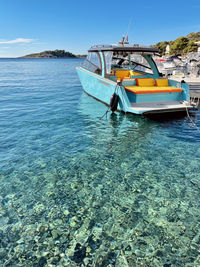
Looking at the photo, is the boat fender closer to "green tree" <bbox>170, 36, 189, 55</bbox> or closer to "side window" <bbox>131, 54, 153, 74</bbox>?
"side window" <bbox>131, 54, 153, 74</bbox>

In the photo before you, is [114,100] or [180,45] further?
[180,45]

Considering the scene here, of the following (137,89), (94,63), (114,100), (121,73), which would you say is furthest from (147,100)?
(94,63)

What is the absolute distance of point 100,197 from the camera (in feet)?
13.4

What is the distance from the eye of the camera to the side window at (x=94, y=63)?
1102 centimetres

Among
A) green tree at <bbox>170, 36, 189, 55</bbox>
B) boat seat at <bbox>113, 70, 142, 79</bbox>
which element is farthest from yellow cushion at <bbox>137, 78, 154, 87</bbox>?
green tree at <bbox>170, 36, 189, 55</bbox>

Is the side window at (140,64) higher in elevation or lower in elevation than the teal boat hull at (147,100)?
higher

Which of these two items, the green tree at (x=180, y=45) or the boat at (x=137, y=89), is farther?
the green tree at (x=180, y=45)

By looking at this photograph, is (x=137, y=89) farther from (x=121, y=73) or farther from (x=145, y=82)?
(x=121, y=73)

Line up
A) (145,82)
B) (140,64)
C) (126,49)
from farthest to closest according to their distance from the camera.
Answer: (140,64) < (145,82) < (126,49)

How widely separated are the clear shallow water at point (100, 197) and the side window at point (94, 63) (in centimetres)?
482

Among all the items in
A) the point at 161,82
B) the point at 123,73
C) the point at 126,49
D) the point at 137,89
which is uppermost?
the point at 126,49

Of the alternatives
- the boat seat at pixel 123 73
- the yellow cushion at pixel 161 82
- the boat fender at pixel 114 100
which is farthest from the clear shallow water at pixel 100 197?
the boat seat at pixel 123 73

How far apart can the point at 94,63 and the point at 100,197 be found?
9607 mm

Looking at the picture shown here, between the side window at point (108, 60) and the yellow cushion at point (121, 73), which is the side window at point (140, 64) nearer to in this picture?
the yellow cushion at point (121, 73)
